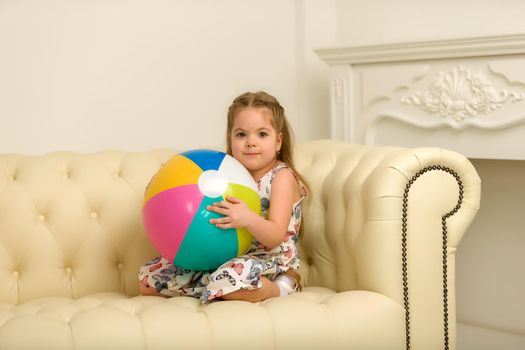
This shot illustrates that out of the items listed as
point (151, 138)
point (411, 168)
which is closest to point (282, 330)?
point (411, 168)

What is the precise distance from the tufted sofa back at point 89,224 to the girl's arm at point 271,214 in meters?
0.21

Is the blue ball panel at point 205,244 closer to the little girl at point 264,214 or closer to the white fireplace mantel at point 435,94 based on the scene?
the little girl at point 264,214

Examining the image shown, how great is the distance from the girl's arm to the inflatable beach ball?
0.02 m

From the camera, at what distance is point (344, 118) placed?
13.4 ft

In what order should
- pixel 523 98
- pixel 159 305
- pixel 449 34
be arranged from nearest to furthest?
pixel 159 305 < pixel 523 98 < pixel 449 34

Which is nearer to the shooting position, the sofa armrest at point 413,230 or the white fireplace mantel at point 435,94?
the sofa armrest at point 413,230

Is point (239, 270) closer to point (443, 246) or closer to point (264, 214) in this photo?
point (264, 214)

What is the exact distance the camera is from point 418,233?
265 cm

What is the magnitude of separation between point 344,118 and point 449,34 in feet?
2.05

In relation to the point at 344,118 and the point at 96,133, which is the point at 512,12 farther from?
the point at 96,133

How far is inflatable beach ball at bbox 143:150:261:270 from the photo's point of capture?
2.49 m

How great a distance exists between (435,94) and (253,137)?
1.18 meters

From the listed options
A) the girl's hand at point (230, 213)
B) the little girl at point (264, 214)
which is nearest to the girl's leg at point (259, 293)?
the little girl at point (264, 214)

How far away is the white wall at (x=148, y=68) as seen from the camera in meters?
3.60
